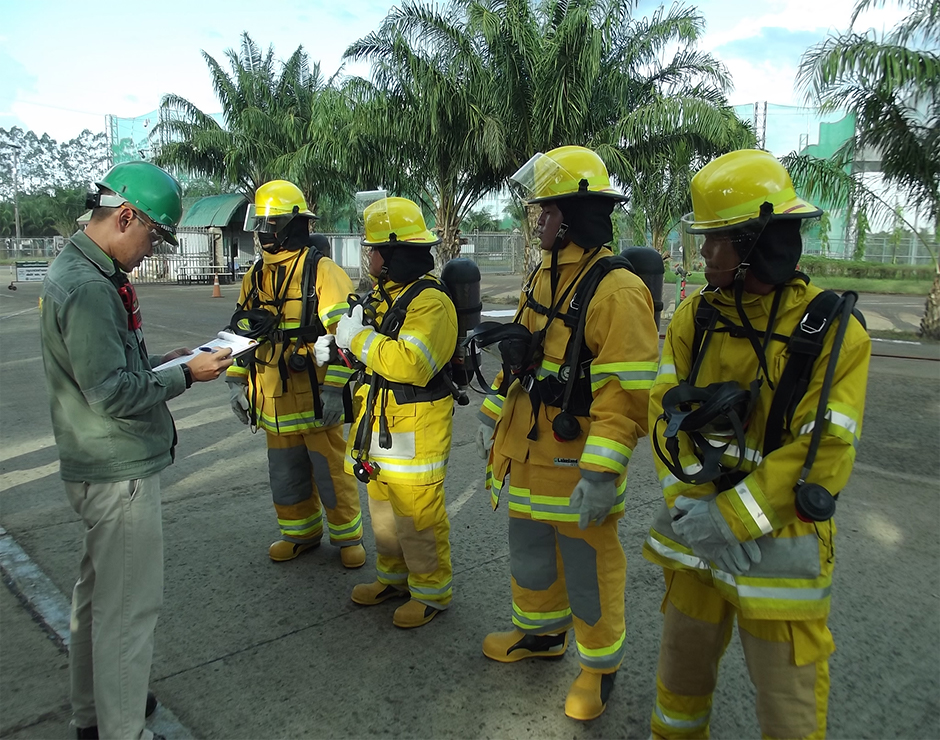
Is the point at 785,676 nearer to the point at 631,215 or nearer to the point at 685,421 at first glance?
the point at 685,421

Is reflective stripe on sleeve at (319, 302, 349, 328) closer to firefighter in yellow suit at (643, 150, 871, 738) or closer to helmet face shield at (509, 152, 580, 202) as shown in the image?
helmet face shield at (509, 152, 580, 202)

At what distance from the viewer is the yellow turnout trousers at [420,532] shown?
10.6 feet

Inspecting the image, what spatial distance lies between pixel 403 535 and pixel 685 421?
172 centimetres

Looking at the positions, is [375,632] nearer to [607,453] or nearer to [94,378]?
[607,453]

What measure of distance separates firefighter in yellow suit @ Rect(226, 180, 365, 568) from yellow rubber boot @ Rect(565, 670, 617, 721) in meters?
1.60

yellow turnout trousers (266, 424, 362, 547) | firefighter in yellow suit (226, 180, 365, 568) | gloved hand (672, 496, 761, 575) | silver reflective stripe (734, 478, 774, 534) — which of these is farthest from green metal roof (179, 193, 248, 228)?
silver reflective stripe (734, 478, 774, 534)

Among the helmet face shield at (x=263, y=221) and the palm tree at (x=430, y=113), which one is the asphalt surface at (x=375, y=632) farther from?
the palm tree at (x=430, y=113)

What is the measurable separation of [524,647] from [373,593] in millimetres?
868

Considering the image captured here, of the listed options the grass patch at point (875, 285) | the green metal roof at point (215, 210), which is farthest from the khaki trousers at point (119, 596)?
the green metal roof at point (215, 210)

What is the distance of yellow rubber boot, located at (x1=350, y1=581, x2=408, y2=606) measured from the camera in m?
3.48

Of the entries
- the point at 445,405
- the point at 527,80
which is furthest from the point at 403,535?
the point at 527,80

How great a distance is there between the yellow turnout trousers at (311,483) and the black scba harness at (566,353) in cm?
146

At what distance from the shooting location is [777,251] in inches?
77.8

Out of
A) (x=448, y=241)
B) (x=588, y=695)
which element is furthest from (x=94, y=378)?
(x=448, y=241)
